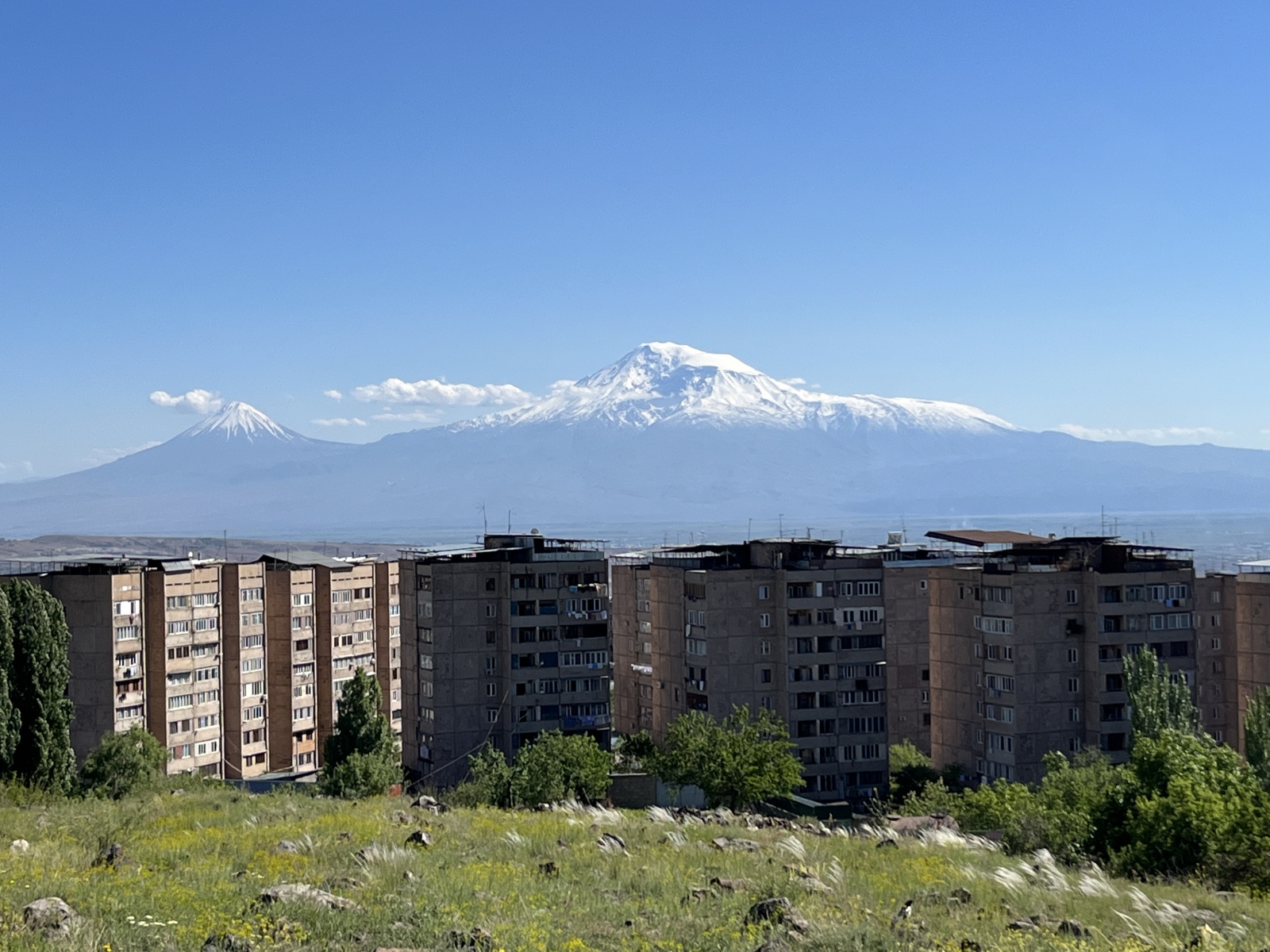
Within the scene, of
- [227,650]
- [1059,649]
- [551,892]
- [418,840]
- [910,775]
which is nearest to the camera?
[551,892]

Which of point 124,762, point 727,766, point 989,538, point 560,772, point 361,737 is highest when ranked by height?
point 989,538

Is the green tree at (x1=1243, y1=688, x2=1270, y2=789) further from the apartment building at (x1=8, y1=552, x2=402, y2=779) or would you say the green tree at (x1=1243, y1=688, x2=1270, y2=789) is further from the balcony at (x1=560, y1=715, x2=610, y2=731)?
the apartment building at (x1=8, y1=552, x2=402, y2=779)

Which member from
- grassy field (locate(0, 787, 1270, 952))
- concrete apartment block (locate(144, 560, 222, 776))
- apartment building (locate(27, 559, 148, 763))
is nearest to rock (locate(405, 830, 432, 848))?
grassy field (locate(0, 787, 1270, 952))

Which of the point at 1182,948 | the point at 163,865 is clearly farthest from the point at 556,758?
the point at 1182,948

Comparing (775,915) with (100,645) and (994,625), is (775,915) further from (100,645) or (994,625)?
(100,645)

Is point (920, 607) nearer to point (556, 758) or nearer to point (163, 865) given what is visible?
point (556, 758)

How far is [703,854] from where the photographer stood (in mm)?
25469

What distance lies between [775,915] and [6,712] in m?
39.3

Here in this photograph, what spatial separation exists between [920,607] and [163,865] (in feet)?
225

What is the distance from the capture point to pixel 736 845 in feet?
89.5

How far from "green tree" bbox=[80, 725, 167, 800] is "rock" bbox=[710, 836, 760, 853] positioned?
3559 centimetres

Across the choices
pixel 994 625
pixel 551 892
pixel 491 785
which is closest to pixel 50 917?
pixel 551 892

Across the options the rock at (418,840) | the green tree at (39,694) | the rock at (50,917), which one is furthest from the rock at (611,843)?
the green tree at (39,694)

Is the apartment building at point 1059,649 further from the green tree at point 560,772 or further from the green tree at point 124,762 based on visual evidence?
the green tree at point 124,762
